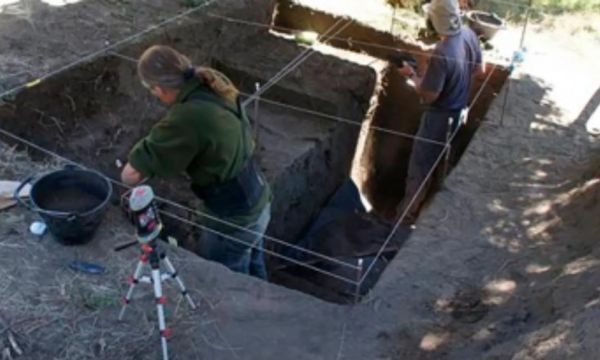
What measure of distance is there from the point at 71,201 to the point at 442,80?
3.37m

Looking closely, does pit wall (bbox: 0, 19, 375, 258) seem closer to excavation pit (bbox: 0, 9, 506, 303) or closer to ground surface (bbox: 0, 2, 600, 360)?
excavation pit (bbox: 0, 9, 506, 303)

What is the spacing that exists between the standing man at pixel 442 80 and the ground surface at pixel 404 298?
0.79m

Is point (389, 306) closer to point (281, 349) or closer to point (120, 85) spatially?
point (281, 349)

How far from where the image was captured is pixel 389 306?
511 cm

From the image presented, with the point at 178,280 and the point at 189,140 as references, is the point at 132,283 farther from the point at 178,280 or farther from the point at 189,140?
the point at 189,140

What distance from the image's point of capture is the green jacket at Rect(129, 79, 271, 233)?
443 cm

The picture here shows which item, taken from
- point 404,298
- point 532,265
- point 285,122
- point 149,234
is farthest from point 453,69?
point 149,234

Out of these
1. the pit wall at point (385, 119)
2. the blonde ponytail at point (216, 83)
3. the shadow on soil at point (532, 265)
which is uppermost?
the blonde ponytail at point (216, 83)

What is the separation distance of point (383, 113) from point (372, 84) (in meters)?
0.52

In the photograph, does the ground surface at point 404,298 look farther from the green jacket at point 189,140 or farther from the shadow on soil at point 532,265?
the green jacket at point 189,140

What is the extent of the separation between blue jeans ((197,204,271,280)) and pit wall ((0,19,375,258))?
1.34m

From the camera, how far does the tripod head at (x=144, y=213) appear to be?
13.0 ft

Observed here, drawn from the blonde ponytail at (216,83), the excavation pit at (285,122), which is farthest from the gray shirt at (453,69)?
the blonde ponytail at (216,83)

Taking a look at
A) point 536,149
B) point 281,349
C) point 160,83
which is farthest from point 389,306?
point 536,149
